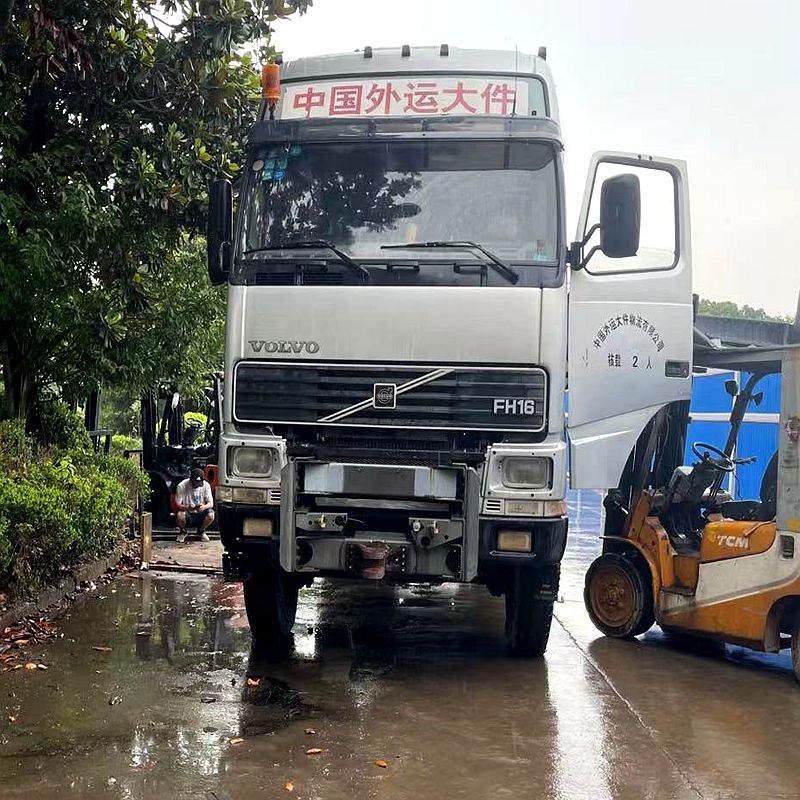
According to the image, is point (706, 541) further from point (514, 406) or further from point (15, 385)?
point (15, 385)

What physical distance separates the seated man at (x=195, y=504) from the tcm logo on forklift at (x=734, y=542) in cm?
720

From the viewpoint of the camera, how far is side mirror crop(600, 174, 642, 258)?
5992 millimetres

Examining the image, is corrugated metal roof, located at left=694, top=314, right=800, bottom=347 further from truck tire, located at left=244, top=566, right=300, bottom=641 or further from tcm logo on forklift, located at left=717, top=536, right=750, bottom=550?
truck tire, located at left=244, top=566, right=300, bottom=641

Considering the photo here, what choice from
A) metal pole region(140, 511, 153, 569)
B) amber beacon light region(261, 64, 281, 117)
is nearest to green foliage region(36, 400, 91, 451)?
metal pole region(140, 511, 153, 569)

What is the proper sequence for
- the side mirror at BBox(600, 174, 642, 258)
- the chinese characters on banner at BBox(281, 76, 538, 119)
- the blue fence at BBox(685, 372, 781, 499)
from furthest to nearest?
the blue fence at BBox(685, 372, 781, 499)
the chinese characters on banner at BBox(281, 76, 538, 119)
the side mirror at BBox(600, 174, 642, 258)

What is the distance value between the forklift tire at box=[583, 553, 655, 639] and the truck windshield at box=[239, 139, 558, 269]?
2.74 m

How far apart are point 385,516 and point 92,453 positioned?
5.34 m

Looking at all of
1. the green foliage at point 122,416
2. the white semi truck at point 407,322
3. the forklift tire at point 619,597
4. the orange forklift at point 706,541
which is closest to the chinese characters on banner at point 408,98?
the white semi truck at point 407,322

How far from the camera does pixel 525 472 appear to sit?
5680mm

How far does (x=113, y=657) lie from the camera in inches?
250

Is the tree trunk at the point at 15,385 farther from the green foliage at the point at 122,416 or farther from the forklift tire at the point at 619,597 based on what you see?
the green foliage at the point at 122,416

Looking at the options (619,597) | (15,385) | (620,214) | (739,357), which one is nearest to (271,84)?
(620,214)

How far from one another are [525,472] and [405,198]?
5.95 feet

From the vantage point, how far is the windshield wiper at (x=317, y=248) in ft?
18.9
